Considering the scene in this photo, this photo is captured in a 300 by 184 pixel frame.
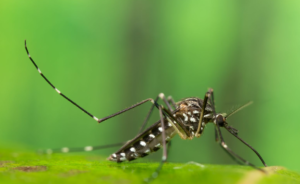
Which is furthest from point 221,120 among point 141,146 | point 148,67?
point 148,67

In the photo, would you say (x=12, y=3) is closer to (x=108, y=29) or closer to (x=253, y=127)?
(x=108, y=29)

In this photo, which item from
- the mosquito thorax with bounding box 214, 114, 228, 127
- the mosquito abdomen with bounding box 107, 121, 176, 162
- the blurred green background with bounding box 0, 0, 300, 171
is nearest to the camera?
the mosquito abdomen with bounding box 107, 121, 176, 162

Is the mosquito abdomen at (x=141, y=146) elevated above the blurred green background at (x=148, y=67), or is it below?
below

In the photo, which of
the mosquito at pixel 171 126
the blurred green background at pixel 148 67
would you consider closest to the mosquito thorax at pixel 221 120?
the mosquito at pixel 171 126

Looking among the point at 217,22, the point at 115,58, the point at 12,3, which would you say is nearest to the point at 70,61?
the point at 115,58

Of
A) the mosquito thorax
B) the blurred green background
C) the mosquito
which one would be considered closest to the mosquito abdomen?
the mosquito

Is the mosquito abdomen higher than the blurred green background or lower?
lower

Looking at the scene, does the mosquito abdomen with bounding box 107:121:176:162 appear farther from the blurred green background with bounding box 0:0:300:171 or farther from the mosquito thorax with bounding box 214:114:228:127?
the blurred green background with bounding box 0:0:300:171

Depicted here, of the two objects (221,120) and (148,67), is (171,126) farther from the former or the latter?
(148,67)

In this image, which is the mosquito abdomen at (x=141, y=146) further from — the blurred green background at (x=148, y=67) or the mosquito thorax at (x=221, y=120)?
the blurred green background at (x=148, y=67)
